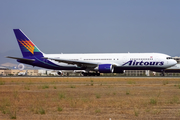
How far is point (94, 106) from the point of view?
1481cm

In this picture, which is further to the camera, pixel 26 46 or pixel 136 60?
pixel 26 46

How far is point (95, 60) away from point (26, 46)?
14028mm

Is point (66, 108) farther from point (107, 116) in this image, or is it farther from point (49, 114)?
point (107, 116)

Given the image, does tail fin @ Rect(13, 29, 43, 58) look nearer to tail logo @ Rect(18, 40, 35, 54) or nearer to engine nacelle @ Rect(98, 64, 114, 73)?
tail logo @ Rect(18, 40, 35, 54)

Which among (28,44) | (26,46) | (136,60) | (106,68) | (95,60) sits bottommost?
(106,68)

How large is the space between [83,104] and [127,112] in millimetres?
3216

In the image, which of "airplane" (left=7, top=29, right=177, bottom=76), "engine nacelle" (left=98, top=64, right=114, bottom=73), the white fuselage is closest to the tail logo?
"airplane" (left=7, top=29, right=177, bottom=76)

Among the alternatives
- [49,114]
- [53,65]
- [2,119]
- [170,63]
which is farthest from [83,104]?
[53,65]

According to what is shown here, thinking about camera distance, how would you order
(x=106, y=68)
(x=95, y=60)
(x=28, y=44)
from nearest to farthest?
(x=106, y=68) < (x=95, y=60) < (x=28, y=44)

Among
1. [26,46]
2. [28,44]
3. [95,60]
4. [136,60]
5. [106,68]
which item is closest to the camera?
[136,60]

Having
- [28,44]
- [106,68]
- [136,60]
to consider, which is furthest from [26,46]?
[136,60]

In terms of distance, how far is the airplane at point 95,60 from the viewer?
49.9m

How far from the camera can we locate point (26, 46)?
2295 inches

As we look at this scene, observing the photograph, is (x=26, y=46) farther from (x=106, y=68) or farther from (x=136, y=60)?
(x=136, y=60)
